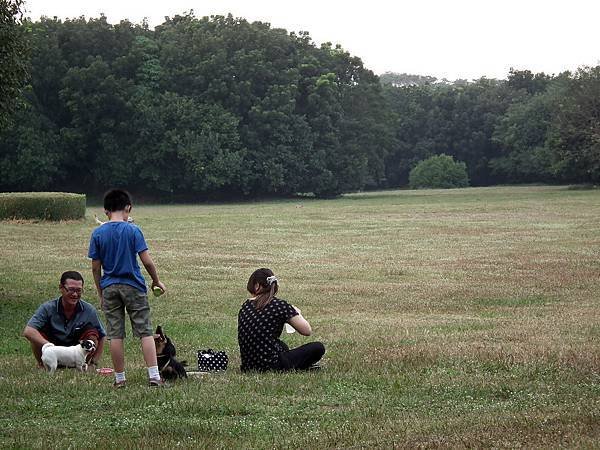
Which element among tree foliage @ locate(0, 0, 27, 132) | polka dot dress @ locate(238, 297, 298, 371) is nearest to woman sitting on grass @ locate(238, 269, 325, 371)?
A: polka dot dress @ locate(238, 297, 298, 371)

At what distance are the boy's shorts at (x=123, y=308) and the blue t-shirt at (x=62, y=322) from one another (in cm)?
186

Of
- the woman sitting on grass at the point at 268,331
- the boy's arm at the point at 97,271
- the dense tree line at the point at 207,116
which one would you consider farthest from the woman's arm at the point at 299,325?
the dense tree line at the point at 207,116

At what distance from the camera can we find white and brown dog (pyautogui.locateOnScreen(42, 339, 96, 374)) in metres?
10.4

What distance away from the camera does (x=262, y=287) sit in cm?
1013

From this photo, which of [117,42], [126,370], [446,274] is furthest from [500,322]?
[117,42]

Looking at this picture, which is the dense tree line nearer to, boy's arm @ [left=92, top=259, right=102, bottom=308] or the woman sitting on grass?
the woman sitting on grass

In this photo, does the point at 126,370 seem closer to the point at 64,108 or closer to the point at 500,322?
the point at 500,322

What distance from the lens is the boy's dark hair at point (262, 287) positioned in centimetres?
1008

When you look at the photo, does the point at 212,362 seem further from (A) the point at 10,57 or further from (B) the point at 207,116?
(B) the point at 207,116

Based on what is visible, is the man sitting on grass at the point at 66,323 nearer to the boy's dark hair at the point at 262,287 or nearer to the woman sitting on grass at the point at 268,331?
the woman sitting on grass at the point at 268,331

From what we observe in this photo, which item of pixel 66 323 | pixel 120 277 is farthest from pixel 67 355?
pixel 120 277

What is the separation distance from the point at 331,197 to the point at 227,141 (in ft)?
39.8

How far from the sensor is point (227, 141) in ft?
235

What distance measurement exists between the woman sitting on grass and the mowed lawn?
0.32m
